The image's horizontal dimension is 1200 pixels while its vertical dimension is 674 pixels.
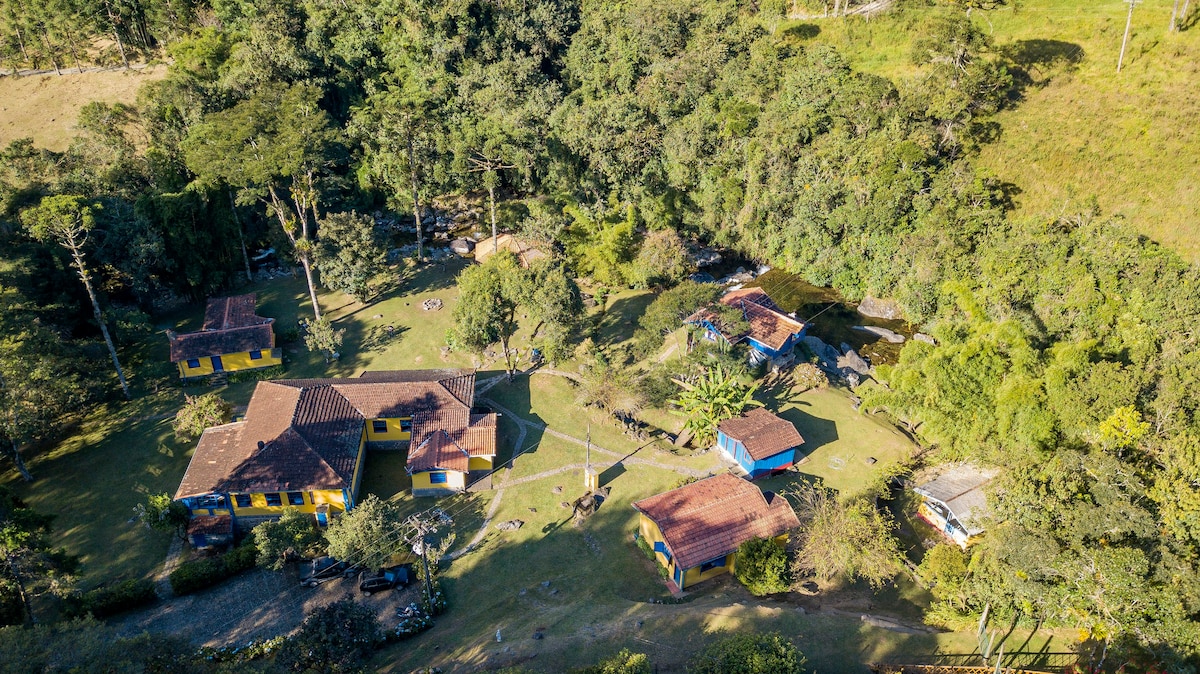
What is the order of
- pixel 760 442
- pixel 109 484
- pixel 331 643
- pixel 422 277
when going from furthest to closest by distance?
pixel 422 277
pixel 760 442
pixel 109 484
pixel 331 643

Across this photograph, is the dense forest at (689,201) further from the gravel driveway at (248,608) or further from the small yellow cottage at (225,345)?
the gravel driveway at (248,608)

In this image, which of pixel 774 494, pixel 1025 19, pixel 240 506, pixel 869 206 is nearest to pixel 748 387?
pixel 774 494

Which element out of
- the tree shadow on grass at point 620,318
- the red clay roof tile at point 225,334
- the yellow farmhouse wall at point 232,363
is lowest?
the tree shadow on grass at point 620,318

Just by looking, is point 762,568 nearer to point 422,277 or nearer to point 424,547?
point 424,547

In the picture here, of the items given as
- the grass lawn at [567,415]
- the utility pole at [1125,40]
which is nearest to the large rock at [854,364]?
the grass lawn at [567,415]

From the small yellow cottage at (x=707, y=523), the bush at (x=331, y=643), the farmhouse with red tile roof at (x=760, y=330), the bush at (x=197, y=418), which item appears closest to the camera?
the bush at (x=331, y=643)

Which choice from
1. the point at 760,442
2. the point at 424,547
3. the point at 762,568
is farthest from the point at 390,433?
the point at 762,568
